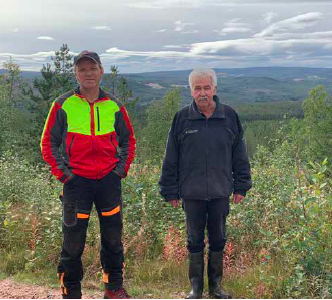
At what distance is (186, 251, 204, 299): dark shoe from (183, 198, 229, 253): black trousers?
0.08 m

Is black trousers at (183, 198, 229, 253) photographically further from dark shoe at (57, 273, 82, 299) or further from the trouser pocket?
dark shoe at (57, 273, 82, 299)

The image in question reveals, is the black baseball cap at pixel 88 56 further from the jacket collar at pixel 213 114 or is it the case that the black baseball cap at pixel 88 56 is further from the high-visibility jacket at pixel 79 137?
the jacket collar at pixel 213 114

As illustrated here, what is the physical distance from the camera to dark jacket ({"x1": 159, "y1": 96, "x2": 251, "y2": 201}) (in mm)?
4027

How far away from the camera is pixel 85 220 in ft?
13.5

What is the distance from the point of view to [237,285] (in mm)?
4578

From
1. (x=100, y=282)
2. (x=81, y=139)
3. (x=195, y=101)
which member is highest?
(x=195, y=101)

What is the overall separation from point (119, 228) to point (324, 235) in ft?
8.02

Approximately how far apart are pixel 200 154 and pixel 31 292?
289 cm

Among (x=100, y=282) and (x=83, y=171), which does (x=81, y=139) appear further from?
(x=100, y=282)

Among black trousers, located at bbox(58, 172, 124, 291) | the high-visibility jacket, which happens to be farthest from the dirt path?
the high-visibility jacket

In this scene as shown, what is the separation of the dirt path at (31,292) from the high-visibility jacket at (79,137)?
167 cm

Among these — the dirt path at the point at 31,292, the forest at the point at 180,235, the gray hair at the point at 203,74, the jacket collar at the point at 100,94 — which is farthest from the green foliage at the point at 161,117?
the gray hair at the point at 203,74

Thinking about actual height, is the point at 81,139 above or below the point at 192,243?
above

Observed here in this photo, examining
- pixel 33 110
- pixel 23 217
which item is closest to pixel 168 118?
pixel 33 110
